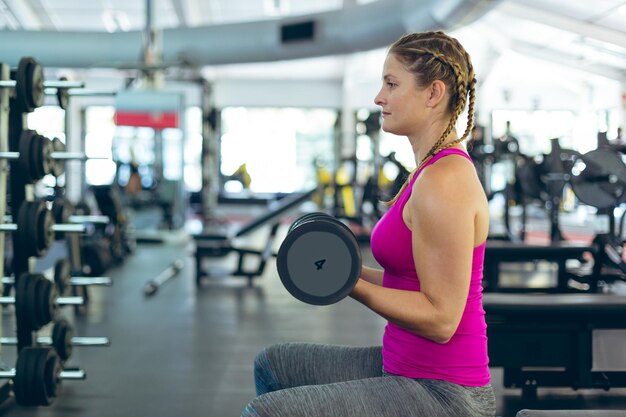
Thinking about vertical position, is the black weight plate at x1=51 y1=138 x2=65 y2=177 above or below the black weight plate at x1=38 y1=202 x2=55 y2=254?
above

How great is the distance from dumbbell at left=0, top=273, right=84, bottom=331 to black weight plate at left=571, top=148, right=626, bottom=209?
7.79 feet

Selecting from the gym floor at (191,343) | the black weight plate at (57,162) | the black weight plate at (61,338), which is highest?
the black weight plate at (57,162)

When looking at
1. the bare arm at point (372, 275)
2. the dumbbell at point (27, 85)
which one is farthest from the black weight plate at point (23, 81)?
the bare arm at point (372, 275)

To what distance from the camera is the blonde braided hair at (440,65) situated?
98 centimetres

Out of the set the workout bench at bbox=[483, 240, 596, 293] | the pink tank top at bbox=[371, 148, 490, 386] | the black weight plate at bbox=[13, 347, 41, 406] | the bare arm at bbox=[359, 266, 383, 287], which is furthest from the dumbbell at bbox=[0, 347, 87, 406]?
the workout bench at bbox=[483, 240, 596, 293]

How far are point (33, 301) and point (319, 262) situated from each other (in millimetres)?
1500

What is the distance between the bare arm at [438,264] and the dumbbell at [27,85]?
5.23 ft

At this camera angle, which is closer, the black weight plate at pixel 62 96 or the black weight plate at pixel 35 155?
the black weight plate at pixel 35 155

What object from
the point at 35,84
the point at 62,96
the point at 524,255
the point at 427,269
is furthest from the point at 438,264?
the point at 524,255

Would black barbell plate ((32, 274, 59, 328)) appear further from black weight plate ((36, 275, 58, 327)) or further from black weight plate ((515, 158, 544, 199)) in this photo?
black weight plate ((515, 158, 544, 199))

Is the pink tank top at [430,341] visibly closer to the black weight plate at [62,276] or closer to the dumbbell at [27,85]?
the dumbbell at [27,85]

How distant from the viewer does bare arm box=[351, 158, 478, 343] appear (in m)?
0.91

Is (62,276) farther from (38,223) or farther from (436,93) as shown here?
(436,93)

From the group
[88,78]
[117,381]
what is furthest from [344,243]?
[88,78]
